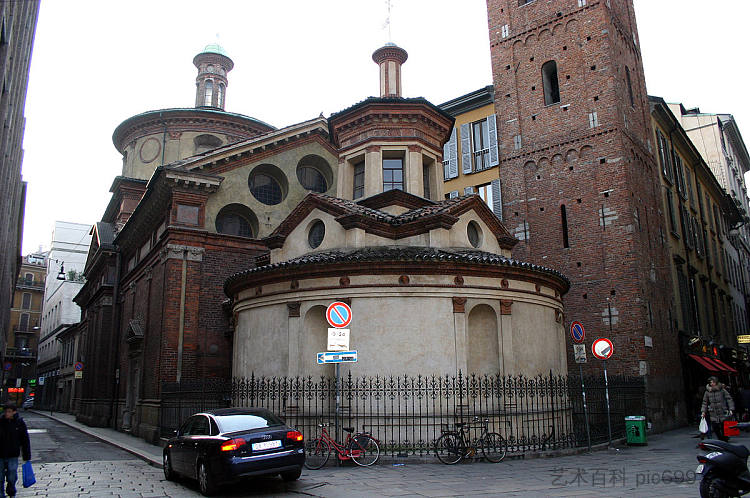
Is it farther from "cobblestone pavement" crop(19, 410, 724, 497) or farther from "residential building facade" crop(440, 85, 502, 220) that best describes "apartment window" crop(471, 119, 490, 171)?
"cobblestone pavement" crop(19, 410, 724, 497)

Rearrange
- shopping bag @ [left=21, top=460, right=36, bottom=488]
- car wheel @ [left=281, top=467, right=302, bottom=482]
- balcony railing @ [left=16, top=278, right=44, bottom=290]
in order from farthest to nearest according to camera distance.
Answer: balcony railing @ [left=16, top=278, right=44, bottom=290], car wheel @ [left=281, top=467, right=302, bottom=482], shopping bag @ [left=21, top=460, right=36, bottom=488]

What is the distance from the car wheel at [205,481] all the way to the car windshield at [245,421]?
72 cm

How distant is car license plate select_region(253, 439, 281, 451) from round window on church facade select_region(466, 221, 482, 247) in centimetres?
1088

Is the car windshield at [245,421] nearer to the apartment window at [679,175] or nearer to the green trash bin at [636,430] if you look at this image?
the green trash bin at [636,430]

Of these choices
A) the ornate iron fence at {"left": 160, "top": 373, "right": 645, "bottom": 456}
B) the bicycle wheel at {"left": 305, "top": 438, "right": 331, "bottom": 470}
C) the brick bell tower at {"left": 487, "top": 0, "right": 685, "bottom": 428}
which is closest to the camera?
the bicycle wheel at {"left": 305, "top": 438, "right": 331, "bottom": 470}

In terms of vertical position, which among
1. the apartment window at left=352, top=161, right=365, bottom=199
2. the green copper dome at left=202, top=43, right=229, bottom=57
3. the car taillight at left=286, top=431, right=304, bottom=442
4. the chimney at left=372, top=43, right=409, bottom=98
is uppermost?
the green copper dome at left=202, top=43, right=229, bottom=57

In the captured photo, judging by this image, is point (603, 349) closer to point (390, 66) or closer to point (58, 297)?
point (390, 66)

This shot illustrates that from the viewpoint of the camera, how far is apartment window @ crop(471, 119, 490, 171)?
94.2 ft

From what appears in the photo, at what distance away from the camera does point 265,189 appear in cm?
2505

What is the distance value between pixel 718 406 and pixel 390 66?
1603 centimetres

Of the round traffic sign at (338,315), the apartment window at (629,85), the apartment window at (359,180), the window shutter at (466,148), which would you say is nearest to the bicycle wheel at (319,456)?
the round traffic sign at (338,315)

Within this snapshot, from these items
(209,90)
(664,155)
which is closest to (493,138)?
(664,155)

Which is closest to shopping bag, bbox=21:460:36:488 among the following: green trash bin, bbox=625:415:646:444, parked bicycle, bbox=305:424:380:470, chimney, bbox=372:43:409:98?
parked bicycle, bbox=305:424:380:470

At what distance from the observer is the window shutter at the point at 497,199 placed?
2712 cm
